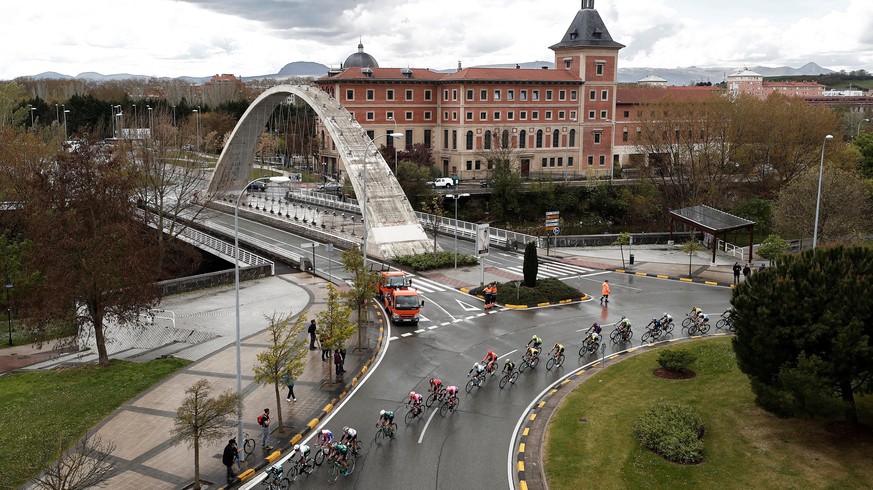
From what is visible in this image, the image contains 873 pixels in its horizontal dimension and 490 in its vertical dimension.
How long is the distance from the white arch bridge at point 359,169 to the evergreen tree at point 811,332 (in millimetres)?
23760

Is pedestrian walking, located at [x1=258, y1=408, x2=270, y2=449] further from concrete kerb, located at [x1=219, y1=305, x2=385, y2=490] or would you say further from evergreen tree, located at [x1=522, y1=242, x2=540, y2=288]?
evergreen tree, located at [x1=522, y1=242, x2=540, y2=288]

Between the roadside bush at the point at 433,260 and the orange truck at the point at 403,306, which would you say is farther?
the roadside bush at the point at 433,260

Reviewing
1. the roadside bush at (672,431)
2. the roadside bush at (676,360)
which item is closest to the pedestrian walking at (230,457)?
the roadside bush at (672,431)

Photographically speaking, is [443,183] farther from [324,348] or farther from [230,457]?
[230,457]

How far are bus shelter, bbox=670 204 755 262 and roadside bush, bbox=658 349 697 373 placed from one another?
22.9 m

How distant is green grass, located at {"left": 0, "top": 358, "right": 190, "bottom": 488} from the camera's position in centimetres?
2006

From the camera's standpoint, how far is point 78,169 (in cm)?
3141

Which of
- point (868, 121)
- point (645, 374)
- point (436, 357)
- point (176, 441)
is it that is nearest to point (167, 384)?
point (176, 441)

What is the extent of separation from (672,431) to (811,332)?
4600 mm

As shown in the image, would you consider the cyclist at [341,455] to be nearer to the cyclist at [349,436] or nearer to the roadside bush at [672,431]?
the cyclist at [349,436]

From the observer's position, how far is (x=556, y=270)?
46656mm

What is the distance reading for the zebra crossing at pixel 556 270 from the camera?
147 ft

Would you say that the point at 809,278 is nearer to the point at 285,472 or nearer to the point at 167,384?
the point at 285,472

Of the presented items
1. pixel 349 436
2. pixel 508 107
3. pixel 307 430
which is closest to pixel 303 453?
pixel 349 436
